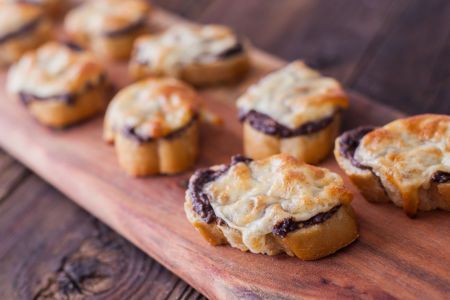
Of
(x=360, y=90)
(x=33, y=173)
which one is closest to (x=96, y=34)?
(x=33, y=173)

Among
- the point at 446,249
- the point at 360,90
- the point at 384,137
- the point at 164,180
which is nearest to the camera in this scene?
the point at 446,249

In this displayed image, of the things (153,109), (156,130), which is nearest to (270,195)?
(156,130)

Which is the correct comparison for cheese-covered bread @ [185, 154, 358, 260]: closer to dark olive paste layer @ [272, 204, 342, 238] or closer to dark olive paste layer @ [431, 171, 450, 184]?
dark olive paste layer @ [272, 204, 342, 238]

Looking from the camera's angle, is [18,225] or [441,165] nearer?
[441,165]

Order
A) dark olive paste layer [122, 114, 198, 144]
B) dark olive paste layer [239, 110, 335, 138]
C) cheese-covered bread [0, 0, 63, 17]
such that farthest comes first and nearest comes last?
cheese-covered bread [0, 0, 63, 17], dark olive paste layer [122, 114, 198, 144], dark olive paste layer [239, 110, 335, 138]

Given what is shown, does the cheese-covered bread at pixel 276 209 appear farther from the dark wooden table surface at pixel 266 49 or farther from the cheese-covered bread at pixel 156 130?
the cheese-covered bread at pixel 156 130

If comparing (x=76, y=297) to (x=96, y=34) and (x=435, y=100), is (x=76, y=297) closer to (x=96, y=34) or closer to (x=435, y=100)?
(x=96, y=34)

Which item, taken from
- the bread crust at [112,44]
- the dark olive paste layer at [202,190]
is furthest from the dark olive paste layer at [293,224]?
the bread crust at [112,44]

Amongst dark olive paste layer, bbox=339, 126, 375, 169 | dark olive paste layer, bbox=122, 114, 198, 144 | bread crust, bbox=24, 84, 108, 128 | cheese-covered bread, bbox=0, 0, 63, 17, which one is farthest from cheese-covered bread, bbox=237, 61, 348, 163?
cheese-covered bread, bbox=0, 0, 63, 17
